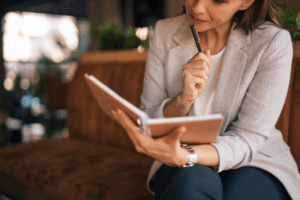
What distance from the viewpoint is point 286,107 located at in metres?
1.19

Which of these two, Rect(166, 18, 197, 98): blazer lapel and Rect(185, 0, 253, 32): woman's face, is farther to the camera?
Rect(166, 18, 197, 98): blazer lapel

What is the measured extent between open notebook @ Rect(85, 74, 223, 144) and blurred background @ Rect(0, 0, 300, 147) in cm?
94

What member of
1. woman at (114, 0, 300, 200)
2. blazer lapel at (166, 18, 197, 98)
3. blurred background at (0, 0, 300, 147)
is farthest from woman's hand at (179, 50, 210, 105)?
blurred background at (0, 0, 300, 147)

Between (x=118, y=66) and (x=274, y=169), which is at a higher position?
(x=118, y=66)

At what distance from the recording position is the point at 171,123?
2.00 feet

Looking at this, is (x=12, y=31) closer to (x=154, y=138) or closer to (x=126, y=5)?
(x=126, y=5)

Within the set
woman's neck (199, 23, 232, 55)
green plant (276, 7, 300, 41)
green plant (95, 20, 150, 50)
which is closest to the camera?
woman's neck (199, 23, 232, 55)

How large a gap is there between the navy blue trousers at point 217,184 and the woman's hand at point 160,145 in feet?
0.17

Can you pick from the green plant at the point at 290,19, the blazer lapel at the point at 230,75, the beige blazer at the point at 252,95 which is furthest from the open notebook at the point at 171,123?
the green plant at the point at 290,19

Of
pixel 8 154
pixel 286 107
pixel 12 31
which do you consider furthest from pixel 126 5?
pixel 286 107

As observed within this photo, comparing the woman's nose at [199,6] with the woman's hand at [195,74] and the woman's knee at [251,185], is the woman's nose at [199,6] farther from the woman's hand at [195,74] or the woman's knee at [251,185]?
the woman's knee at [251,185]

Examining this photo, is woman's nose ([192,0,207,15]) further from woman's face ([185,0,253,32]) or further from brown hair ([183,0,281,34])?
brown hair ([183,0,281,34])

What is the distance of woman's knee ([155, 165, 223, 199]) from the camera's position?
718 mm

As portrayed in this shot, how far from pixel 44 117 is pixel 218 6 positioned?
3694mm
